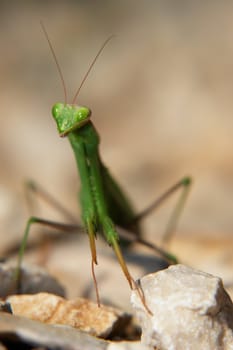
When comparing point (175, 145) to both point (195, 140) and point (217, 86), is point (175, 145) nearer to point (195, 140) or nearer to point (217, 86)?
point (195, 140)

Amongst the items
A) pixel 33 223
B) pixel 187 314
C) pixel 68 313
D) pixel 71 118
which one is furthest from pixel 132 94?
pixel 187 314

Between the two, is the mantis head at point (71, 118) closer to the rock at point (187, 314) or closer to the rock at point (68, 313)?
the rock at point (68, 313)

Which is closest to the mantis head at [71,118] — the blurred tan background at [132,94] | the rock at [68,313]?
the rock at [68,313]

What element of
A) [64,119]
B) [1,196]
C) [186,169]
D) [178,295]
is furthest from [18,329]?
[186,169]

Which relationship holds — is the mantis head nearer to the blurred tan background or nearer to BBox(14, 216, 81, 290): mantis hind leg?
BBox(14, 216, 81, 290): mantis hind leg

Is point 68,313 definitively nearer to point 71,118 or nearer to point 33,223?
point 71,118

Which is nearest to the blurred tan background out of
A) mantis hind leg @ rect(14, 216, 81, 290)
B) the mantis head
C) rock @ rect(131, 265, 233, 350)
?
mantis hind leg @ rect(14, 216, 81, 290)
